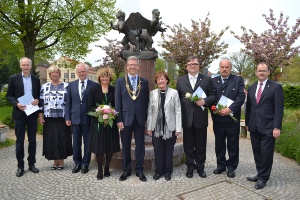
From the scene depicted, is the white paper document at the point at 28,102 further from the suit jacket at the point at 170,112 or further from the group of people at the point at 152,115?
the suit jacket at the point at 170,112

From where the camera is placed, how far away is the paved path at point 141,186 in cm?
405

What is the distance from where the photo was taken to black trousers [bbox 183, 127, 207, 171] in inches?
189

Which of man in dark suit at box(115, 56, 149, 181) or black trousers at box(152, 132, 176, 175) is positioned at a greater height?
man in dark suit at box(115, 56, 149, 181)

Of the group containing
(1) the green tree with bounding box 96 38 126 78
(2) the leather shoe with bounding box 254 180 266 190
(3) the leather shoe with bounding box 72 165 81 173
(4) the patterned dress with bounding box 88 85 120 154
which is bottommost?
(2) the leather shoe with bounding box 254 180 266 190

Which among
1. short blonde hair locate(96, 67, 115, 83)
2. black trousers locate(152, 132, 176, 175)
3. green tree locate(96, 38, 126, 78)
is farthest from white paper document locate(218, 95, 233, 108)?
green tree locate(96, 38, 126, 78)

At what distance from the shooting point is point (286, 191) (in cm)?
426

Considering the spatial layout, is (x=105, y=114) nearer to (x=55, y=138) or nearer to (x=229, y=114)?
(x=55, y=138)

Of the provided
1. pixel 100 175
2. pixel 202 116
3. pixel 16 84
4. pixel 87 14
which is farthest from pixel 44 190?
pixel 87 14

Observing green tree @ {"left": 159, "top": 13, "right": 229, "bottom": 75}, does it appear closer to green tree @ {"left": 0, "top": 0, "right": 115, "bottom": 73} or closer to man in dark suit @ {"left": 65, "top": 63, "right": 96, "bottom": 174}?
green tree @ {"left": 0, "top": 0, "right": 115, "bottom": 73}

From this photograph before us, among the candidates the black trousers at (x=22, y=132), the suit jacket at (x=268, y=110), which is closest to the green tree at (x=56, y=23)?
the black trousers at (x=22, y=132)

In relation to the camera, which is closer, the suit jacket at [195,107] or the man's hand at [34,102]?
the suit jacket at [195,107]

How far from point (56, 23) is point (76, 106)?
12720 millimetres

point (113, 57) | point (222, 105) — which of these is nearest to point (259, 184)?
point (222, 105)

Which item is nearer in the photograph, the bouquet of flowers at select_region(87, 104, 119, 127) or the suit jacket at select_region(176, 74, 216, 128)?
the bouquet of flowers at select_region(87, 104, 119, 127)
